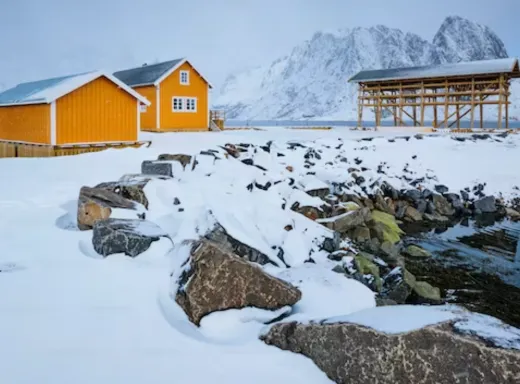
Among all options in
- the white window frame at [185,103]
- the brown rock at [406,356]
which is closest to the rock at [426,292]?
the brown rock at [406,356]

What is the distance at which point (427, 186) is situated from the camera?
717 inches

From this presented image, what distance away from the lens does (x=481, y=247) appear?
1322 cm

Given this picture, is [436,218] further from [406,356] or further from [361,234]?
[406,356]

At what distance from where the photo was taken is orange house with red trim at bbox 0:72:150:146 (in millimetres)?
18859

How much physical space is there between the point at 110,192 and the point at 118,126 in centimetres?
1370

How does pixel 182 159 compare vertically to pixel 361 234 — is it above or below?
above

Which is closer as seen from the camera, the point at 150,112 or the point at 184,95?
the point at 150,112

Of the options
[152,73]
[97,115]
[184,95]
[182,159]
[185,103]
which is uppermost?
[152,73]

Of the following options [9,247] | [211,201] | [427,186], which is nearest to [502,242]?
[427,186]

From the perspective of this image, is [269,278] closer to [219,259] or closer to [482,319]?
[219,259]

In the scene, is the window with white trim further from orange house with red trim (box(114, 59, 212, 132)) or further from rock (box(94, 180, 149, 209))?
rock (box(94, 180, 149, 209))

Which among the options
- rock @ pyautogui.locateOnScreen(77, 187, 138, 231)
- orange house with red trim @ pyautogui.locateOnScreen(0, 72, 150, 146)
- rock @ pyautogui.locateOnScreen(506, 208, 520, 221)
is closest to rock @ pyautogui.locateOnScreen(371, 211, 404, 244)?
rock @ pyautogui.locateOnScreen(506, 208, 520, 221)

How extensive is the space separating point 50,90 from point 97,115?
2.13 metres

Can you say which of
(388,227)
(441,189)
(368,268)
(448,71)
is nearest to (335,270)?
(368,268)
